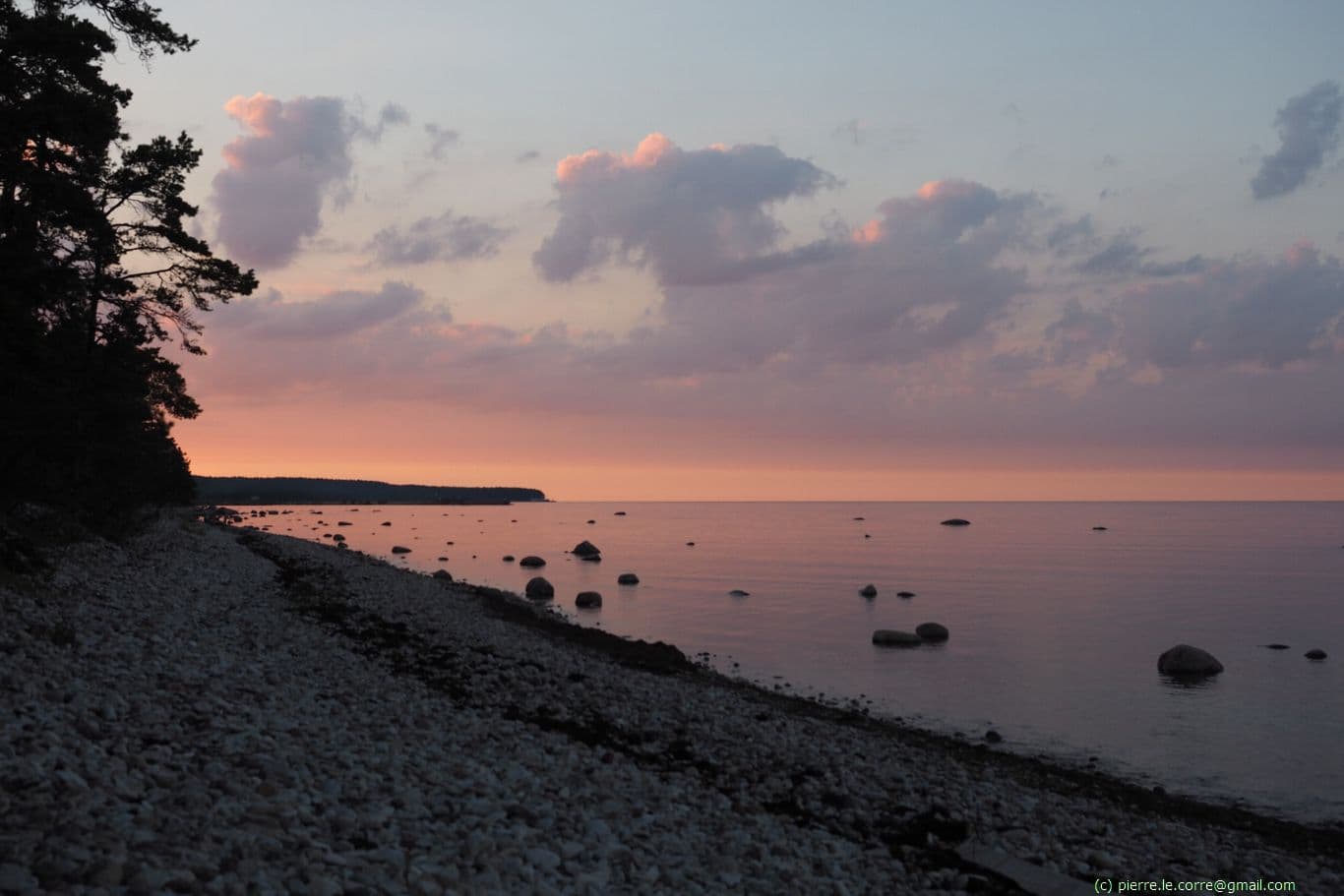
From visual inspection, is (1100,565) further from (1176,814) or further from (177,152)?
(177,152)

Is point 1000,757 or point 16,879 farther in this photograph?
point 1000,757

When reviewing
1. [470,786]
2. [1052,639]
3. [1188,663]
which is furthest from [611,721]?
[1052,639]

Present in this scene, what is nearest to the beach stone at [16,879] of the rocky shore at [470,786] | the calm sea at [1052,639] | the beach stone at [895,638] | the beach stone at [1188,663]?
the rocky shore at [470,786]

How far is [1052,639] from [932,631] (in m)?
5.46

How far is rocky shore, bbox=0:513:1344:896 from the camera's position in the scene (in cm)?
757

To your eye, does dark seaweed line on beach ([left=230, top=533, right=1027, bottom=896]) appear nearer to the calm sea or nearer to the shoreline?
the shoreline

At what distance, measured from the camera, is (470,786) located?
10602 mm

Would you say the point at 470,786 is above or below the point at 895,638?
above

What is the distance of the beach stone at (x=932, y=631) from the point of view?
39875 mm

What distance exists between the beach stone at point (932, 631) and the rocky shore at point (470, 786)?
58.0 ft

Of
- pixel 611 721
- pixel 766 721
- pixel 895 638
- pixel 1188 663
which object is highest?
pixel 611 721

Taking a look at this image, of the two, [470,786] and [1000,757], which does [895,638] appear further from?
[470,786]

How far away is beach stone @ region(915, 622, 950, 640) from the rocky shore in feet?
58.0

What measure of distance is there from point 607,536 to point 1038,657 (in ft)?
353
